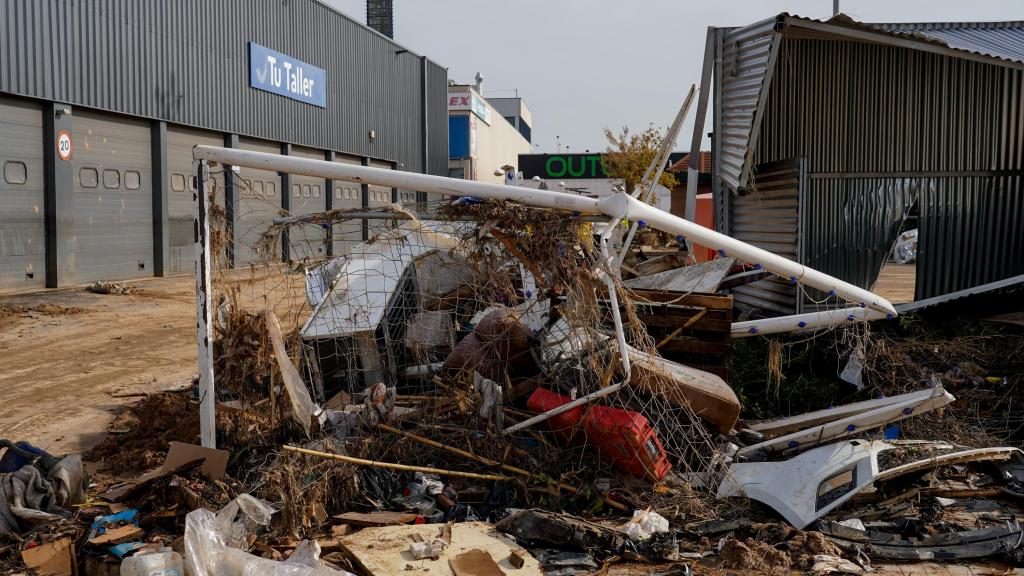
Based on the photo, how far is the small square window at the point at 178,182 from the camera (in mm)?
17094

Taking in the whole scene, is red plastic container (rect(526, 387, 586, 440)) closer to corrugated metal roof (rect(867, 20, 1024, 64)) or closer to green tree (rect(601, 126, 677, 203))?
corrugated metal roof (rect(867, 20, 1024, 64))

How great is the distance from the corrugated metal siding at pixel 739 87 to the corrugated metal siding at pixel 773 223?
0.41m

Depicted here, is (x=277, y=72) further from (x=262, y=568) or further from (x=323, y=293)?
(x=262, y=568)

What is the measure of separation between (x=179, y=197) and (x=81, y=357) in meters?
9.28

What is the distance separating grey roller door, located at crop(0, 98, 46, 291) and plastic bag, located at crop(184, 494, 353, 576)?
1127 centimetres

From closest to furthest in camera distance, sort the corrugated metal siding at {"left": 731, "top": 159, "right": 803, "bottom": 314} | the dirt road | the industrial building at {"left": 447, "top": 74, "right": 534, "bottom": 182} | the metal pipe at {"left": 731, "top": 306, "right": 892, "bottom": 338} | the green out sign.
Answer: the metal pipe at {"left": 731, "top": 306, "right": 892, "bottom": 338} → the dirt road → the corrugated metal siding at {"left": 731, "top": 159, "right": 803, "bottom": 314} → the industrial building at {"left": 447, "top": 74, "right": 534, "bottom": 182} → the green out sign

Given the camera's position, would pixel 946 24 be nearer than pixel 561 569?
No

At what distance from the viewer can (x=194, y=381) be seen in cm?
712

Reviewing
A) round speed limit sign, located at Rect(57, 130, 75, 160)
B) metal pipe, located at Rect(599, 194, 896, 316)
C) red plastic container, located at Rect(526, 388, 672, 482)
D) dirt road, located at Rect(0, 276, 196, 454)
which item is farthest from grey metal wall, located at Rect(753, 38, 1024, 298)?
round speed limit sign, located at Rect(57, 130, 75, 160)

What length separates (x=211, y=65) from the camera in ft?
61.3

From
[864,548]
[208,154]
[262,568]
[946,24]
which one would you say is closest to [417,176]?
[208,154]

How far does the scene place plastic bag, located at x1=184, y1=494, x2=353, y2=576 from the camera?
3.46m

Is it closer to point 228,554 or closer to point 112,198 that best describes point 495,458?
point 228,554

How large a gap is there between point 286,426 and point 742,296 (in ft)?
20.0
